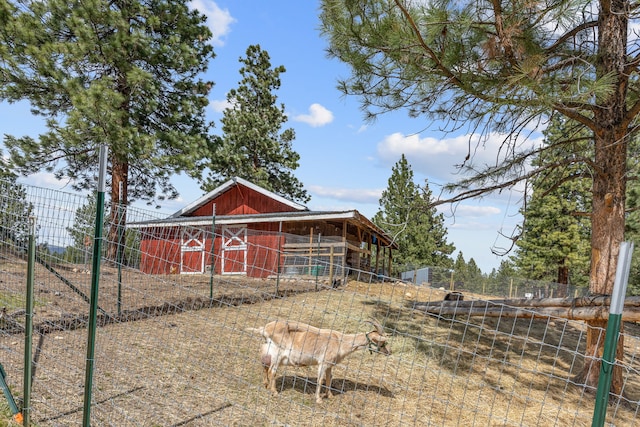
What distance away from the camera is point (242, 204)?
2159 cm

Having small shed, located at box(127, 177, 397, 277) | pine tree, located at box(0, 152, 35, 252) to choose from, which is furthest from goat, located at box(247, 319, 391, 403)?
small shed, located at box(127, 177, 397, 277)

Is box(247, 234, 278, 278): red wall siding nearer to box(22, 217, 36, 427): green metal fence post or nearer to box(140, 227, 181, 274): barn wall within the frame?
box(140, 227, 181, 274): barn wall

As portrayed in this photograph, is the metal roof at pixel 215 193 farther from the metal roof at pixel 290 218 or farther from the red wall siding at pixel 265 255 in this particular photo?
the red wall siding at pixel 265 255

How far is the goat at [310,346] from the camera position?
4801 millimetres

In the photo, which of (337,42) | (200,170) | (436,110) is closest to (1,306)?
(337,42)

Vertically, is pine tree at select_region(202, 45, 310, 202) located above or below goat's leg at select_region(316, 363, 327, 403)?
above

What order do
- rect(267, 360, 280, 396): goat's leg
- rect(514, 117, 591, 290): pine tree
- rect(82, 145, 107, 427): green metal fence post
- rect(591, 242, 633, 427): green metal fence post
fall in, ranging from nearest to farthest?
rect(591, 242, 633, 427): green metal fence post → rect(82, 145, 107, 427): green metal fence post → rect(267, 360, 280, 396): goat's leg → rect(514, 117, 591, 290): pine tree

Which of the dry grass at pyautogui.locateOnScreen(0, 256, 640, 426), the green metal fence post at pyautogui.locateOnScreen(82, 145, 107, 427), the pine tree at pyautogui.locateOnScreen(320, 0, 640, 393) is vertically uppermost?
the pine tree at pyautogui.locateOnScreen(320, 0, 640, 393)

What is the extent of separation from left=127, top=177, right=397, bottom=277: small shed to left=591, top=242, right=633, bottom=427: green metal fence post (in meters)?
9.65

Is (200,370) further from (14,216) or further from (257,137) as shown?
(257,137)

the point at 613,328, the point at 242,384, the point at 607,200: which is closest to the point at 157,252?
the point at 242,384

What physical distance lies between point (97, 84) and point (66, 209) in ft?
40.2

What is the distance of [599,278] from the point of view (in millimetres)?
6738

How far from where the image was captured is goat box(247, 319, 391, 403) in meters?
4.80
